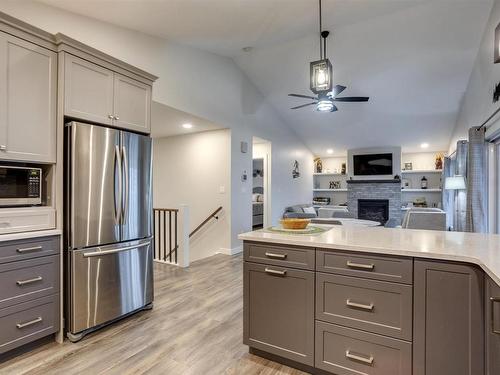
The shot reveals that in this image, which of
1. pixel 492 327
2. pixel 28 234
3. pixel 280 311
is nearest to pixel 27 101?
pixel 28 234

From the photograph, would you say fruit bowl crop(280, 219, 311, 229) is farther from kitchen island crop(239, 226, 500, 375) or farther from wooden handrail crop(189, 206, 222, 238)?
wooden handrail crop(189, 206, 222, 238)

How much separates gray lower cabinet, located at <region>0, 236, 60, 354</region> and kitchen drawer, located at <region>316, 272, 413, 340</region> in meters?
2.00

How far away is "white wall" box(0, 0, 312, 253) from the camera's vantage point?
296cm

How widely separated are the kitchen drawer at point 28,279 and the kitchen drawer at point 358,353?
201 cm

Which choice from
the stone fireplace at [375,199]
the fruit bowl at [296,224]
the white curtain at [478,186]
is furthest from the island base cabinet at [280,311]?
the stone fireplace at [375,199]

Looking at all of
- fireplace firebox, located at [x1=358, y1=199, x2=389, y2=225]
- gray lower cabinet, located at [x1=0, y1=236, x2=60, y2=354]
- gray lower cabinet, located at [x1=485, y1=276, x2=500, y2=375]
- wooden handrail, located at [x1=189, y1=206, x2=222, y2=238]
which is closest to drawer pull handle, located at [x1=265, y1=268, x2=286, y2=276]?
gray lower cabinet, located at [x1=485, y1=276, x2=500, y2=375]

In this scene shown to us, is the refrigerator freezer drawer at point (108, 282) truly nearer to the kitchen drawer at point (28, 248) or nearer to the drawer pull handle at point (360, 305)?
the kitchen drawer at point (28, 248)

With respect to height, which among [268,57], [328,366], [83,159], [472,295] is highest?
[268,57]

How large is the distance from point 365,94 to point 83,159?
5.62 meters

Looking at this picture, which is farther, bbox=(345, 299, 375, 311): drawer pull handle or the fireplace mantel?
the fireplace mantel

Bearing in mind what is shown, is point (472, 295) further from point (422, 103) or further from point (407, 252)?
point (422, 103)

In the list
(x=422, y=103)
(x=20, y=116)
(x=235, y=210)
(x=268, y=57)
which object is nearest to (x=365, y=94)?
(x=422, y=103)

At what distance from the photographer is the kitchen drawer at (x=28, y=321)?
198cm

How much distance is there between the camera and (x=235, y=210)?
213 inches
